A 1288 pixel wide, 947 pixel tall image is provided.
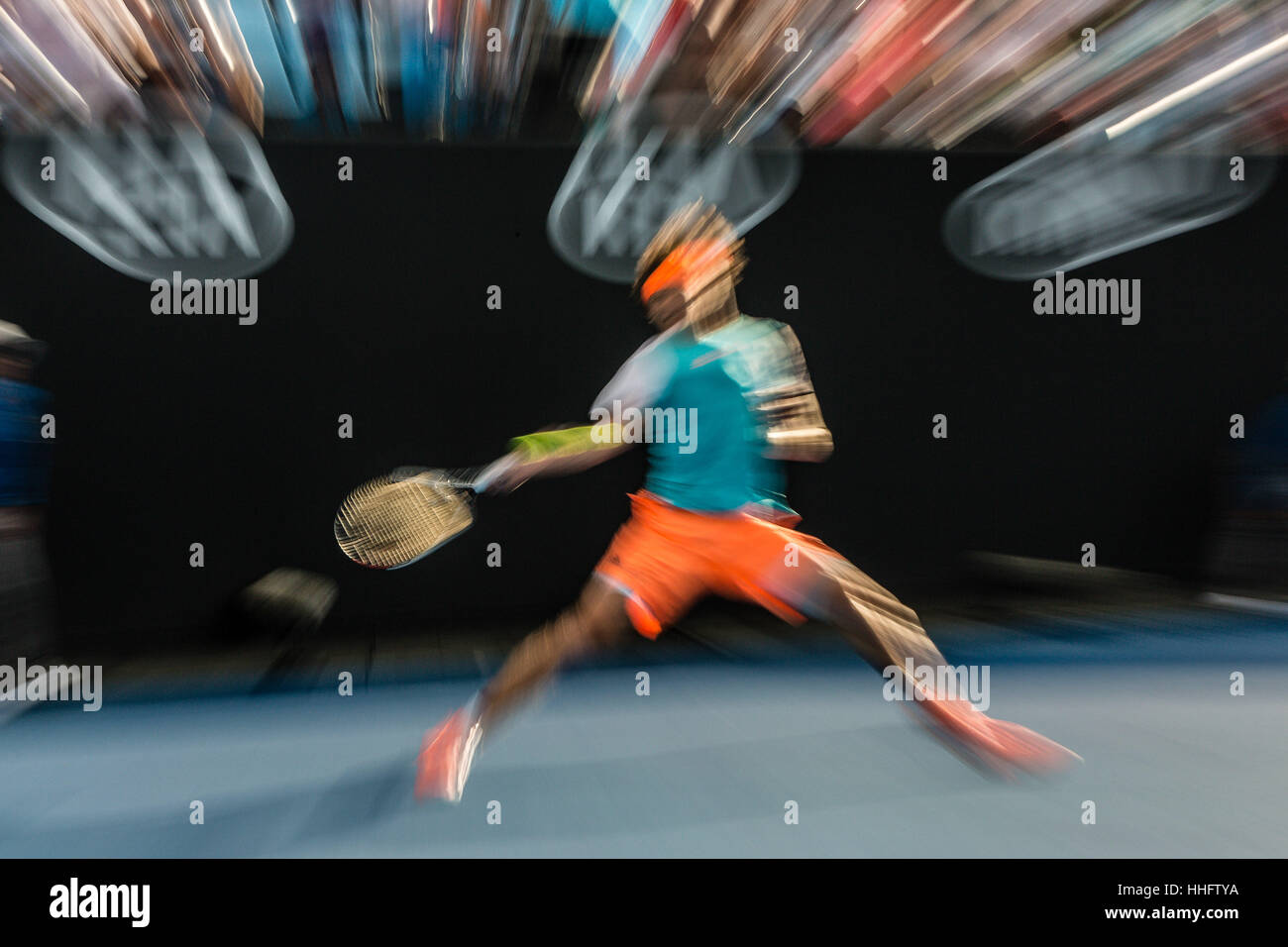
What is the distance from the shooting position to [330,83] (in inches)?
149

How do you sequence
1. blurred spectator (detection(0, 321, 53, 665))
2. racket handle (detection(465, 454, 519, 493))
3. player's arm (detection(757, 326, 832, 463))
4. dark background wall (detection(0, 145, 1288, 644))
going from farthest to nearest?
dark background wall (detection(0, 145, 1288, 644)) < blurred spectator (detection(0, 321, 53, 665)) < player's arm (detection(757, 326, 832, 463)) < racket handle (detection(465, 454, 519, 493))

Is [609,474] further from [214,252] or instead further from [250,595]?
[214,252]

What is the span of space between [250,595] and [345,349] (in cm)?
131

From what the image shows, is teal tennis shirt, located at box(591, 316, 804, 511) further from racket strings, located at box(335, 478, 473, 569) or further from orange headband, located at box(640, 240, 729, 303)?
racket strings, located at box(335, 478, 473, 569)

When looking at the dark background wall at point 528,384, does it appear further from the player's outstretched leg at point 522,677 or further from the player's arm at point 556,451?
the player's arm at point 556,451

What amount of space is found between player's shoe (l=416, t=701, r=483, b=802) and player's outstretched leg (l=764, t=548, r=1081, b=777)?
787 mm

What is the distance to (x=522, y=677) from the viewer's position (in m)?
2.10

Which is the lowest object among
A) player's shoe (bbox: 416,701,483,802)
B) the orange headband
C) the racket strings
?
player's shoe (bbox: 416,701,483,802)

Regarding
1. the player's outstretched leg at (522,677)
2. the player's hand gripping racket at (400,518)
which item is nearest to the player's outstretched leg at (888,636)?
the player's outstretched leg at (522,677)

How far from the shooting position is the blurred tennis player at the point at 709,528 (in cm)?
204

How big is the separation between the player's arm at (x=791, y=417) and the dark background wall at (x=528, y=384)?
2.72m

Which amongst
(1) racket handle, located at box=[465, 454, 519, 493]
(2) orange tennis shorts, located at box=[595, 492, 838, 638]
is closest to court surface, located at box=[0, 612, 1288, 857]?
(2) orange tennis shorts, located at box=[595, 492, 838, 638]

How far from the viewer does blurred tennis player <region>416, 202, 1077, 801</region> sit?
204 centimetres

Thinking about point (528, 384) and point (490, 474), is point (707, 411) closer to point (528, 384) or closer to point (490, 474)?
point (490, 474)
